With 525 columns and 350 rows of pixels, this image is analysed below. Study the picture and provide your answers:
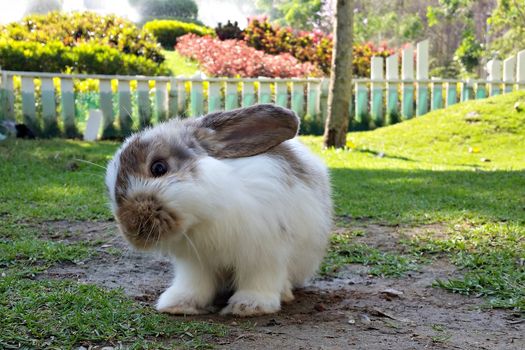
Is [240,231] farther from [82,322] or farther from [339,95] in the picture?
[339,95]

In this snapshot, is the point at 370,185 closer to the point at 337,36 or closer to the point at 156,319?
the point at 337,36

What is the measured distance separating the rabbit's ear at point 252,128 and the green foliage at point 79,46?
1157cm

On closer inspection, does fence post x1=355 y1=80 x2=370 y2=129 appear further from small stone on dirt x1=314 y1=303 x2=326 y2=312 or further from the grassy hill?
small stone on dirt x1=314 y1=303 x2=326 y2=312

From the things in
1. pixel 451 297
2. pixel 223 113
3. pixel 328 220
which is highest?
pixel 223 113

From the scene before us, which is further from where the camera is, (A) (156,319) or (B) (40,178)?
(B) (40,178)

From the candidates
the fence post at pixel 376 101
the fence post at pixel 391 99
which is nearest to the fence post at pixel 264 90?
the fence post at pixel 376 101

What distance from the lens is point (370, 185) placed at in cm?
677

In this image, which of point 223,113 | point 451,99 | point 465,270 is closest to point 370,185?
point 465,270

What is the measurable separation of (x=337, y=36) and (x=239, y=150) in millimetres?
6811

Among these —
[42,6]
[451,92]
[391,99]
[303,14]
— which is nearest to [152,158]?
[391,99]

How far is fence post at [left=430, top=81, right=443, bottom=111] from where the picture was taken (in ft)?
45.1

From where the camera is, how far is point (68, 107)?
35.4 feet

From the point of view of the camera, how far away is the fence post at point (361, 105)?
509 inches

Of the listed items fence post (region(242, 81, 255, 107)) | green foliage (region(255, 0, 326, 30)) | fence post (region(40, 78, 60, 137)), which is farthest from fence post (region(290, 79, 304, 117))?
green foliage (region(255, 0, 326, 30))
